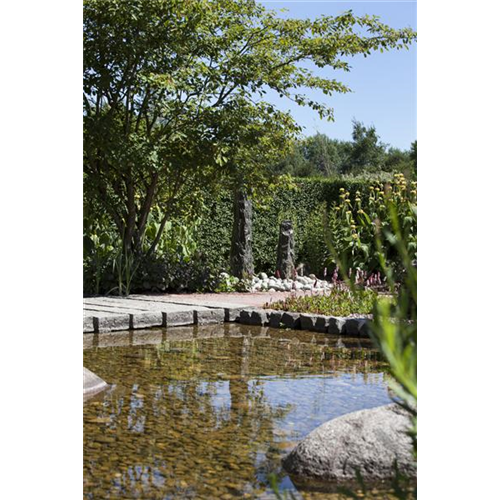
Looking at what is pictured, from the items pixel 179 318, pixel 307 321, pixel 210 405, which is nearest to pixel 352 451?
pixel 210 405

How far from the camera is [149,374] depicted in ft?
17.5

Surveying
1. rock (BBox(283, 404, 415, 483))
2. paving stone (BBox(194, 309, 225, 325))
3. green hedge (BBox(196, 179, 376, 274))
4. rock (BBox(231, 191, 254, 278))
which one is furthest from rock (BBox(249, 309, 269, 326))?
rock (BBox(283, 404, 415, 483))

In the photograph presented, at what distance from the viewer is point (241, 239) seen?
38.1ft

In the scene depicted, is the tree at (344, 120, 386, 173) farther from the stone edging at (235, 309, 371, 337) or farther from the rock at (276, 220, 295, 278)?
the stone edging at (235, 309, 371, 337)

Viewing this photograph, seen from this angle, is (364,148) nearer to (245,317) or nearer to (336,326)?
(245,317)

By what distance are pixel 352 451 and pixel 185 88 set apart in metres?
6.81

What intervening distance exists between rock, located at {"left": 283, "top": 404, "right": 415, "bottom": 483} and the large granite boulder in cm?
180

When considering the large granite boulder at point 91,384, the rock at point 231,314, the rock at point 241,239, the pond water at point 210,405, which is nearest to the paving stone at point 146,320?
the pond water at point 210,405

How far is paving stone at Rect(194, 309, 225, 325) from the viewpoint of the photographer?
805 cm

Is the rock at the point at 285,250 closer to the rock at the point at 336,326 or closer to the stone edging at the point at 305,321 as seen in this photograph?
the stone edging at the point at 305,321

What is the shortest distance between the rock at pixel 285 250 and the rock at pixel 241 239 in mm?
1051
